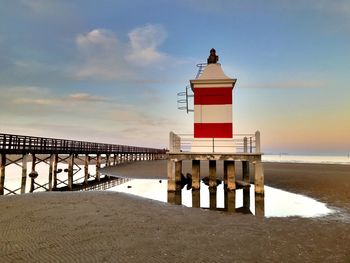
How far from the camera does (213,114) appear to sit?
46.8 feet

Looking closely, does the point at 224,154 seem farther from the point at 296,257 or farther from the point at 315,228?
the point at 296,257

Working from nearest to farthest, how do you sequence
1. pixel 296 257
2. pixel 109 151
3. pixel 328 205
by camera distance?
pixel 296 257, pixel 328 205, pixel 109 151

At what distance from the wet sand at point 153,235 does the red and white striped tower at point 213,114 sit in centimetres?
579

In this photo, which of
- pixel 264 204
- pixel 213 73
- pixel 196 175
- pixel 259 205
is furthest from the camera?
pixel 196 175

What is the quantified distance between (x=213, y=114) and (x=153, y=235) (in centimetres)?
936

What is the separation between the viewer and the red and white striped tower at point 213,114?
14.1 metres

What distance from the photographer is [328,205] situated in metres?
11.3

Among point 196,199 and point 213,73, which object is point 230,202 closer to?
point 196,199

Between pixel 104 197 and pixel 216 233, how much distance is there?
17.7 feet

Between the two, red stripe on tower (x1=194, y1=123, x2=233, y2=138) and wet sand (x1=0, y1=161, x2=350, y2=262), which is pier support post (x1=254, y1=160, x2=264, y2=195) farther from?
wet sand (x1=0, y1=161, x2=350, y2=262)

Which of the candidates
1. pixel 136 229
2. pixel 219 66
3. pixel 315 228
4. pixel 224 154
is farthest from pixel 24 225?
pixel 219 66

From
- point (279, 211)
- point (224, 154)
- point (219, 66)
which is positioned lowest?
point (279, 211)

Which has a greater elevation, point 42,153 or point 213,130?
point 213,130

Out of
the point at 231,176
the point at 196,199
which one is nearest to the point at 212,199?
the point at 196,199
